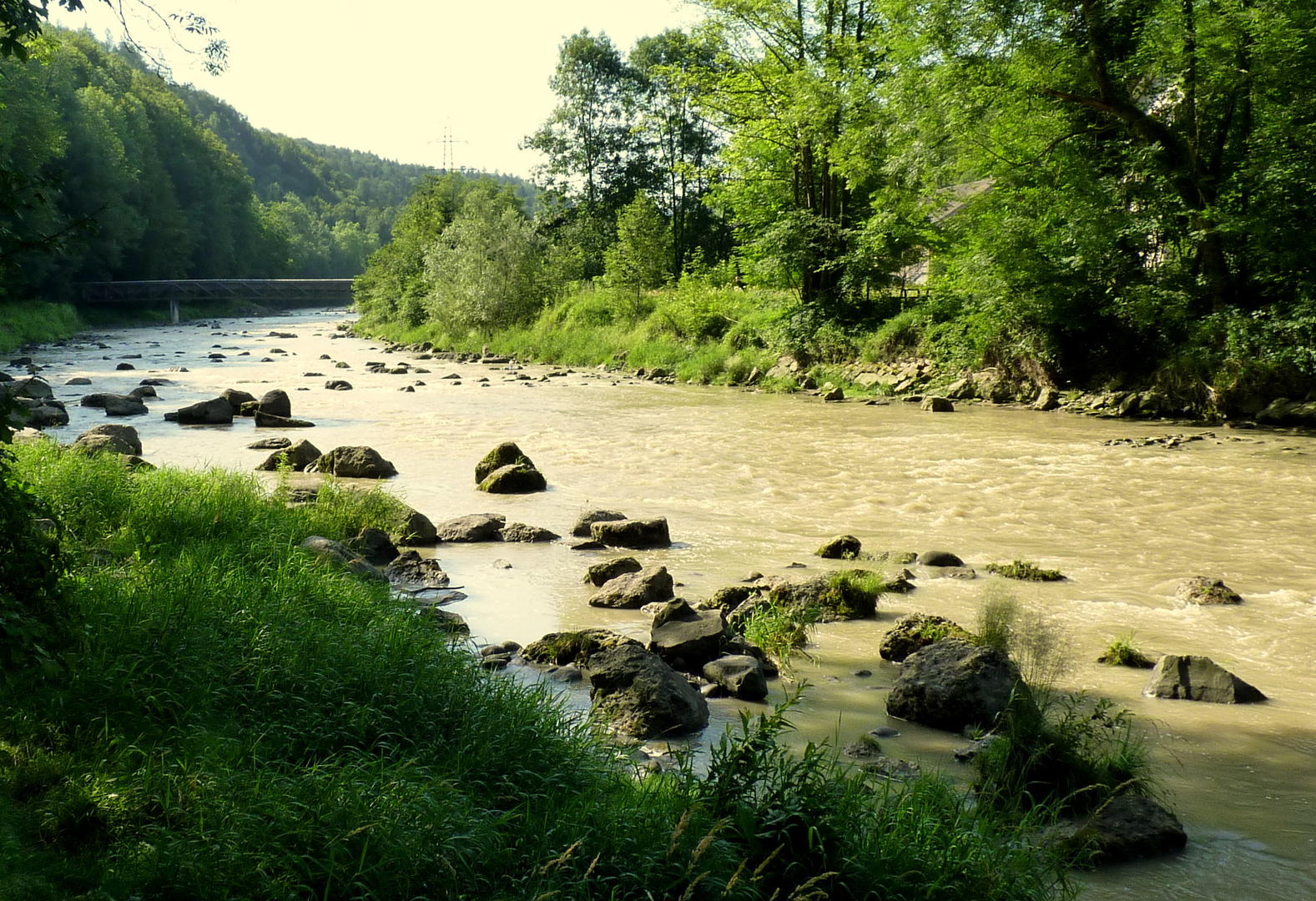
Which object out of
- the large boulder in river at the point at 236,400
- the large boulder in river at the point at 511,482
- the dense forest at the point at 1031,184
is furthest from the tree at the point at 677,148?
the large boulder in river at the point at 511,482

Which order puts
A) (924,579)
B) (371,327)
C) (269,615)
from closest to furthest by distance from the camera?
(269,615)
(924,579)
(371,327)

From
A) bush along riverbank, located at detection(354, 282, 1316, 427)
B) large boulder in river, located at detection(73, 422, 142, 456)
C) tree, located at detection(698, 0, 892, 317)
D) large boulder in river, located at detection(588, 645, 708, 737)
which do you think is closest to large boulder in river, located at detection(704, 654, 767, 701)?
large boulder in river, located at detection(588, 645, 708, 737)

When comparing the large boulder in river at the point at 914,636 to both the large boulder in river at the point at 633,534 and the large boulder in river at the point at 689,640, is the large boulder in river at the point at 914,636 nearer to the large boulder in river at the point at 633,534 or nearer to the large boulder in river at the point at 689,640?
the large boulder in river at the point at 689,640

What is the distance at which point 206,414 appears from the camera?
70.6 ft

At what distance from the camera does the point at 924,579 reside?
10.2 meters

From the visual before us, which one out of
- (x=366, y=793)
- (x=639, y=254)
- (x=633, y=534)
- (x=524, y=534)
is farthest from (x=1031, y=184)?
(x=366, y=793)

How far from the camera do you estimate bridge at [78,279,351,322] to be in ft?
211

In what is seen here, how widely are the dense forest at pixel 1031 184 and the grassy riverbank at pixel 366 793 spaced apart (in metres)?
20.2

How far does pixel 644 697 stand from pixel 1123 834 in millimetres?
2800

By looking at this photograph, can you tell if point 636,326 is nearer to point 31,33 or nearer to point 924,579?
point 924,579

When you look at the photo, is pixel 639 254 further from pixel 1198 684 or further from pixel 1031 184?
pixel 1198 684

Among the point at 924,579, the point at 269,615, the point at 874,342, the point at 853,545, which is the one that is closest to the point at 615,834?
the point at 269,615

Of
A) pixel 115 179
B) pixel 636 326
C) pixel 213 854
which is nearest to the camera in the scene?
pixel 213 854

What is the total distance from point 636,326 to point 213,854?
3817 cm
